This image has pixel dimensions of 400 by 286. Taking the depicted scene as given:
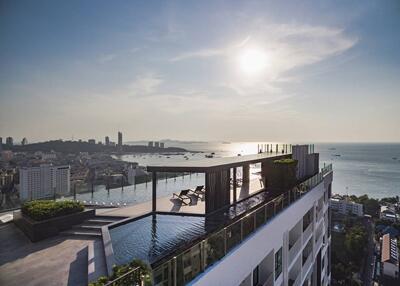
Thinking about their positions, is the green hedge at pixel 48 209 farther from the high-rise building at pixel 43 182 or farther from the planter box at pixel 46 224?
the high-rise building at pixel 43 182

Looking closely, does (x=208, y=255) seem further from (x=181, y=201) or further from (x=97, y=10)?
(x=97, y=10)

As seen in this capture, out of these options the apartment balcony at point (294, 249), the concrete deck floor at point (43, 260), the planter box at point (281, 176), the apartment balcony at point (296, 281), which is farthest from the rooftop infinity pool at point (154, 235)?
the apartment balcony at point (296, 281)

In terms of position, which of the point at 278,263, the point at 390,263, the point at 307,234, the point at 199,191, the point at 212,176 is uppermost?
the point at 212,176

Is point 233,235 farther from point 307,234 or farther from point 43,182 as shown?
point 43,182

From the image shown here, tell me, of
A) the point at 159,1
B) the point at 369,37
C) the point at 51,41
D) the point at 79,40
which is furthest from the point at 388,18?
the point at 51,41

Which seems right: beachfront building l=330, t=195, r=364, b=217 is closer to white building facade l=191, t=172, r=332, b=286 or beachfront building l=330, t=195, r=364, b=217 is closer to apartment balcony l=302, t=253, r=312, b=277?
white building facade l=191, t=172, r=332, b=286

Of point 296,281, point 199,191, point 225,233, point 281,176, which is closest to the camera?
point 225,233

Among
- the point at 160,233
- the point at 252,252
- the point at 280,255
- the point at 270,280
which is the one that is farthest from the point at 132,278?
the point at 280,255

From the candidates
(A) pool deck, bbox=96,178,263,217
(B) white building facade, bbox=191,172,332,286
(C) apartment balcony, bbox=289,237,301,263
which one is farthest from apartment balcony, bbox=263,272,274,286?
(A) pool deck, bbox=96,178,263,217
